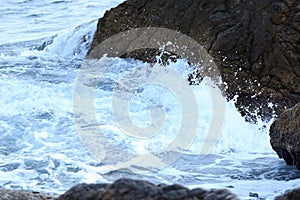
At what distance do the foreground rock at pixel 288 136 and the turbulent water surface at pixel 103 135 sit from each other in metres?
0.16

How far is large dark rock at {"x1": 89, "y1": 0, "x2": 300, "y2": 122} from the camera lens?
21.6ft

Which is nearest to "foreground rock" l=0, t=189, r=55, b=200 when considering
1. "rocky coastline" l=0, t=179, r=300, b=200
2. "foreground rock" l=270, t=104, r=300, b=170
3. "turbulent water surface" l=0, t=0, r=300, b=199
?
"rocky coastline" l=0, t=179, r=300, b=200

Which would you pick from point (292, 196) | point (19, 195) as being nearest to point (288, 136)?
point (19, 195)

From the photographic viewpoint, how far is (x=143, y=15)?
833 centimetres

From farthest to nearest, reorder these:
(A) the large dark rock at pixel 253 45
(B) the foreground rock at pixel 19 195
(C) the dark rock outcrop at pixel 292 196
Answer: (A) the large dark rock at pixel 253 45 → (B) the foreground rock at pixel 19 195 → (C) the dark rock outcrop at pixel 292 196

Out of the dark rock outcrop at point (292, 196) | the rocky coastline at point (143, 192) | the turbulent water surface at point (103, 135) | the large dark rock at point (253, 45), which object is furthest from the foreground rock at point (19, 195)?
the large dark rock at point (253, 45)

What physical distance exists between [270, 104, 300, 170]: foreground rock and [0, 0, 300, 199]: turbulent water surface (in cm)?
16

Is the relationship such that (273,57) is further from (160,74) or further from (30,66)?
(30,66)

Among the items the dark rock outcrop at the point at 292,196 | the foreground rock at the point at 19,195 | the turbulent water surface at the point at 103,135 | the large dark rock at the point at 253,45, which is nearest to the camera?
the dark rock outcrop at the point at 292,196

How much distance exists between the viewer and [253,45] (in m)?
6.91

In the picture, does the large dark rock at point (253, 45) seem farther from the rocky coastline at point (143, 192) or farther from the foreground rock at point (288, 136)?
the rocky coastline at point (143, 192)

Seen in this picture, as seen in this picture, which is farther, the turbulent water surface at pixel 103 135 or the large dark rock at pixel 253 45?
the large dark rock at pixel 253 45

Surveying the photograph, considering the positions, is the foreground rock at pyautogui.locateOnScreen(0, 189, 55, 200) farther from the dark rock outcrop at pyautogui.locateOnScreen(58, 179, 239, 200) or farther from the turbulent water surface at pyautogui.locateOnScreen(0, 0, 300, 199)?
the turbulent water surface at pyautogui.locateOnScreen(0, 0, 300, 199)

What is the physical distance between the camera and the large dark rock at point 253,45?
6590mm
